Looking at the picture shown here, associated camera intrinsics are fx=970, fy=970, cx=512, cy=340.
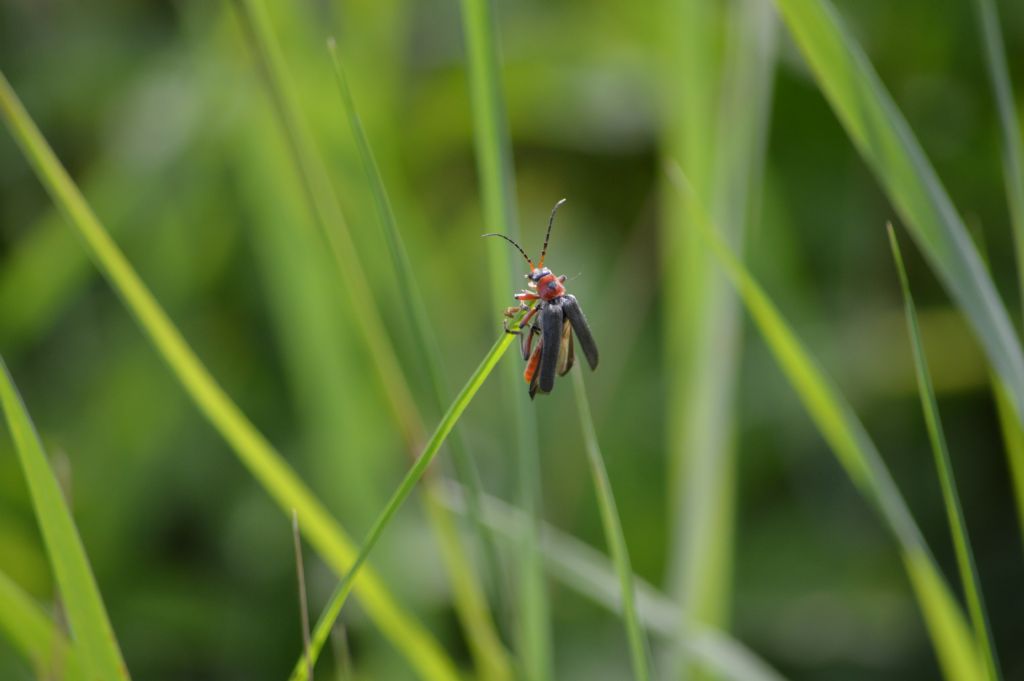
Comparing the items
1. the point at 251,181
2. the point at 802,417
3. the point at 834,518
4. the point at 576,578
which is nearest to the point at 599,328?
the point at 802,417

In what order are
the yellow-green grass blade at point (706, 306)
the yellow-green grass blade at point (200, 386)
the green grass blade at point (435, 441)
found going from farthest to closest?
the yellow-green grass blade at point (706, 306), the yellow-green grass blade at point (200, 386), the green grass blade at point (435, 441)

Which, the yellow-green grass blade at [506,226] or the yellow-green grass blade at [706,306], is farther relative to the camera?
the yellow-green grass blade at [706,306]

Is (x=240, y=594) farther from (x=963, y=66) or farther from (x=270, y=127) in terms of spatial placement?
(x=963, y=66)

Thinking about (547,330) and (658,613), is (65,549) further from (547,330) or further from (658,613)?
(658,613)

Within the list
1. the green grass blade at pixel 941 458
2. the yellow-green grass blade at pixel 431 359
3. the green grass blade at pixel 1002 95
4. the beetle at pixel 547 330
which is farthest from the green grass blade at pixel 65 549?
the green grass blade at pixel 1002 95

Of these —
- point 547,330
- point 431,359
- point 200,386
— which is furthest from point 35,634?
point 547,330

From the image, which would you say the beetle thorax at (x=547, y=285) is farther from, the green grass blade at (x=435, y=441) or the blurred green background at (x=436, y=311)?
the blurred green background at (x=436, y=311)
